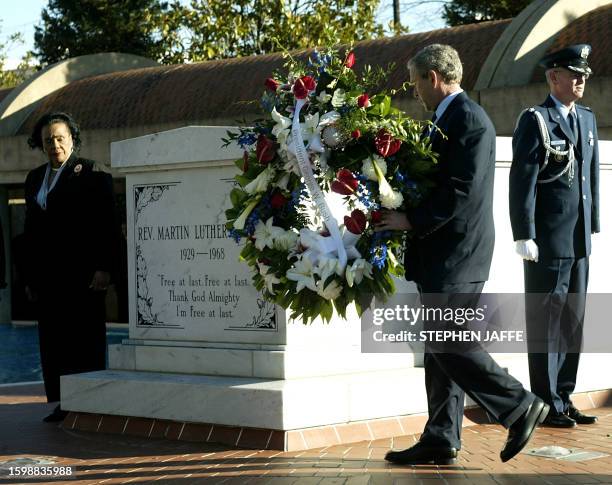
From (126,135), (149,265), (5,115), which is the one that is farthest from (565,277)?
(5,115)

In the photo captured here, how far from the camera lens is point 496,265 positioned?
8.13 meters

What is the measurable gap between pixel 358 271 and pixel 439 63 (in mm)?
1053

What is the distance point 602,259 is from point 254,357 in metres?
2.89

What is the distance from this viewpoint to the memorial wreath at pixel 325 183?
5766 millimetres

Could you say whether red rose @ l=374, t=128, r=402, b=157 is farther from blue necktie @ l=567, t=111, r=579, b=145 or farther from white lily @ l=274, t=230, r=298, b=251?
blue necktie @ l=567, t=111, r=579, b=145

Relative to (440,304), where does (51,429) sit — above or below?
below

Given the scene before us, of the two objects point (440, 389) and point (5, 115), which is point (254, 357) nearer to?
point (440, 389)

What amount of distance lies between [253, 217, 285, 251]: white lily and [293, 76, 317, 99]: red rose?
2.02 ft

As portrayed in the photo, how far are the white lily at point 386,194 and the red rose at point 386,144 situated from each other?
65 millimetres

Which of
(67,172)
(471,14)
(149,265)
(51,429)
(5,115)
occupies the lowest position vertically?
(51,429)

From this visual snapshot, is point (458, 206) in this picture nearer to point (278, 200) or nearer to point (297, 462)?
point (278, 200)

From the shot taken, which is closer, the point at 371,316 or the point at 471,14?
the point at 371,316

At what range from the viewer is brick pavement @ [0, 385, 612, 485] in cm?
570

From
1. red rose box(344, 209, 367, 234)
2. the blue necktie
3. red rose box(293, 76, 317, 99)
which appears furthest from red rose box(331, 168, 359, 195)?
the blue necktie
